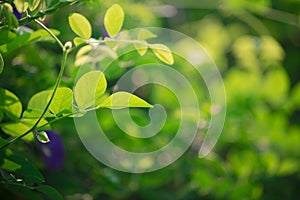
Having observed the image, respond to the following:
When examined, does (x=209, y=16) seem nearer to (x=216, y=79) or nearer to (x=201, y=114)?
(x=216, y=79)

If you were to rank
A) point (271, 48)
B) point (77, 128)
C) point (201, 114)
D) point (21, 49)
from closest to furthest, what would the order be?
point (21, 49), point (77, 128), point (201, 114), point (271, 48)

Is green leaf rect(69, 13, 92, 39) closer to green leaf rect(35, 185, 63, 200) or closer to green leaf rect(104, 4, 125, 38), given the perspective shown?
green leaf rect(104, 4, 125, 38)

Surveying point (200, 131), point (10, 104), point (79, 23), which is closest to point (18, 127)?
point (10, 104)

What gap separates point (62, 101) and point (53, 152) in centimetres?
26

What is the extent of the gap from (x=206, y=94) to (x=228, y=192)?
0.23 m

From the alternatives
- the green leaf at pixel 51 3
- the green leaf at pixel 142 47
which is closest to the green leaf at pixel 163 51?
the green leaf at pixel 142 47

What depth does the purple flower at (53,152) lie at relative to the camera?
2.66 feet

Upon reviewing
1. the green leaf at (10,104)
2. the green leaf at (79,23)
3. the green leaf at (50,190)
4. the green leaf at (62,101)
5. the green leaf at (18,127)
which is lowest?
the green leaf at (50,190)

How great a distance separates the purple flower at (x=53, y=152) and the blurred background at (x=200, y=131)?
21 millimetres

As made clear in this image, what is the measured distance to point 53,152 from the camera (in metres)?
0.82

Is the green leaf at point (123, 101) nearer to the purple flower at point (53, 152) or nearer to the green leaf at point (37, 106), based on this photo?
the green leaf at point (37, 106)

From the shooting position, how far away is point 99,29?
97 centimetres

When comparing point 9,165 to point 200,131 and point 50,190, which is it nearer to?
point 50,190

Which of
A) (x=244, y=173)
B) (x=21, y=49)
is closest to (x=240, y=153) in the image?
(x=244, y=173)
